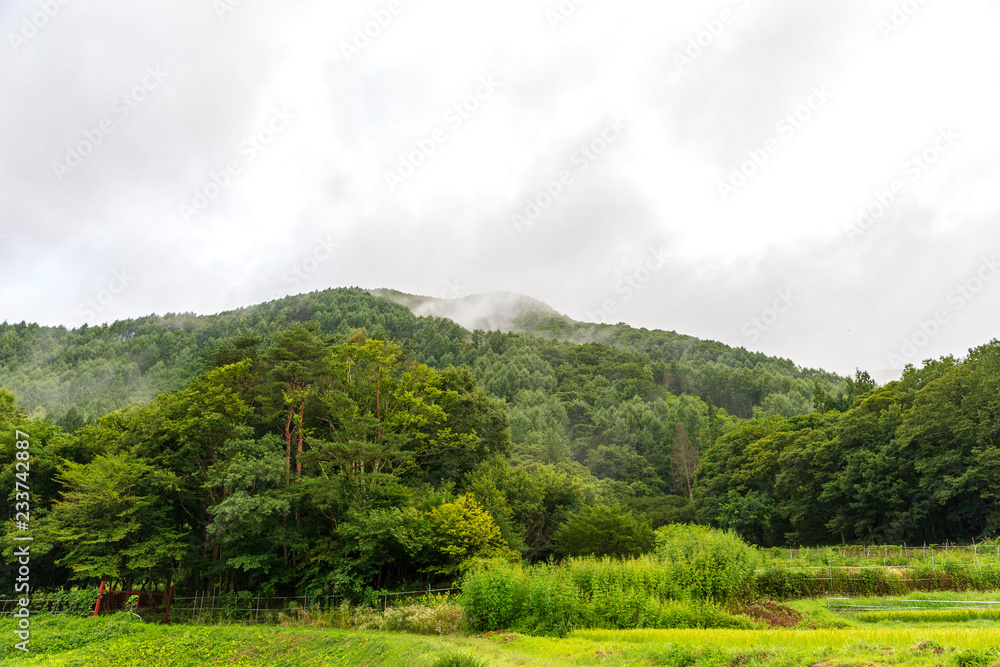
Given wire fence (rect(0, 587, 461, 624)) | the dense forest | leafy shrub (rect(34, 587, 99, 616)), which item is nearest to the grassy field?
leafy shrub (rect(34, 587, 99, 616))

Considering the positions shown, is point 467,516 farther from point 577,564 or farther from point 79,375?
point 79,375

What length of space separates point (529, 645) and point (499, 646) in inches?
39.7

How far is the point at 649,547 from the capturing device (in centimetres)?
3775

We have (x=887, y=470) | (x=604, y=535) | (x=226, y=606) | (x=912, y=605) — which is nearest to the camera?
(x=912, y=605)

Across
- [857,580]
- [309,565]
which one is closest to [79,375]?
[309,565]

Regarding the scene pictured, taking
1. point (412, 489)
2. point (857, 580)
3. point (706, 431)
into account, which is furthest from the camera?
point (706, 431)

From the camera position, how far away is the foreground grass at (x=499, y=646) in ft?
36.4

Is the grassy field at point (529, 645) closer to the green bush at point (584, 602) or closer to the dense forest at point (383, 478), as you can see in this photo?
the green bush at point (584, 602)

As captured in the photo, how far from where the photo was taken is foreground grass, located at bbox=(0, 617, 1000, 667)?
1109 cm

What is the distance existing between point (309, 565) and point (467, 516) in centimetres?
901

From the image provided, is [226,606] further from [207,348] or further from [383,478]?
[207,348]

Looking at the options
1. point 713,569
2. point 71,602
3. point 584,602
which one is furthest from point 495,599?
point 71,602

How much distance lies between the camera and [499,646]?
17.0 meters

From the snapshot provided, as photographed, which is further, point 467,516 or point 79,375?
point 79,375
